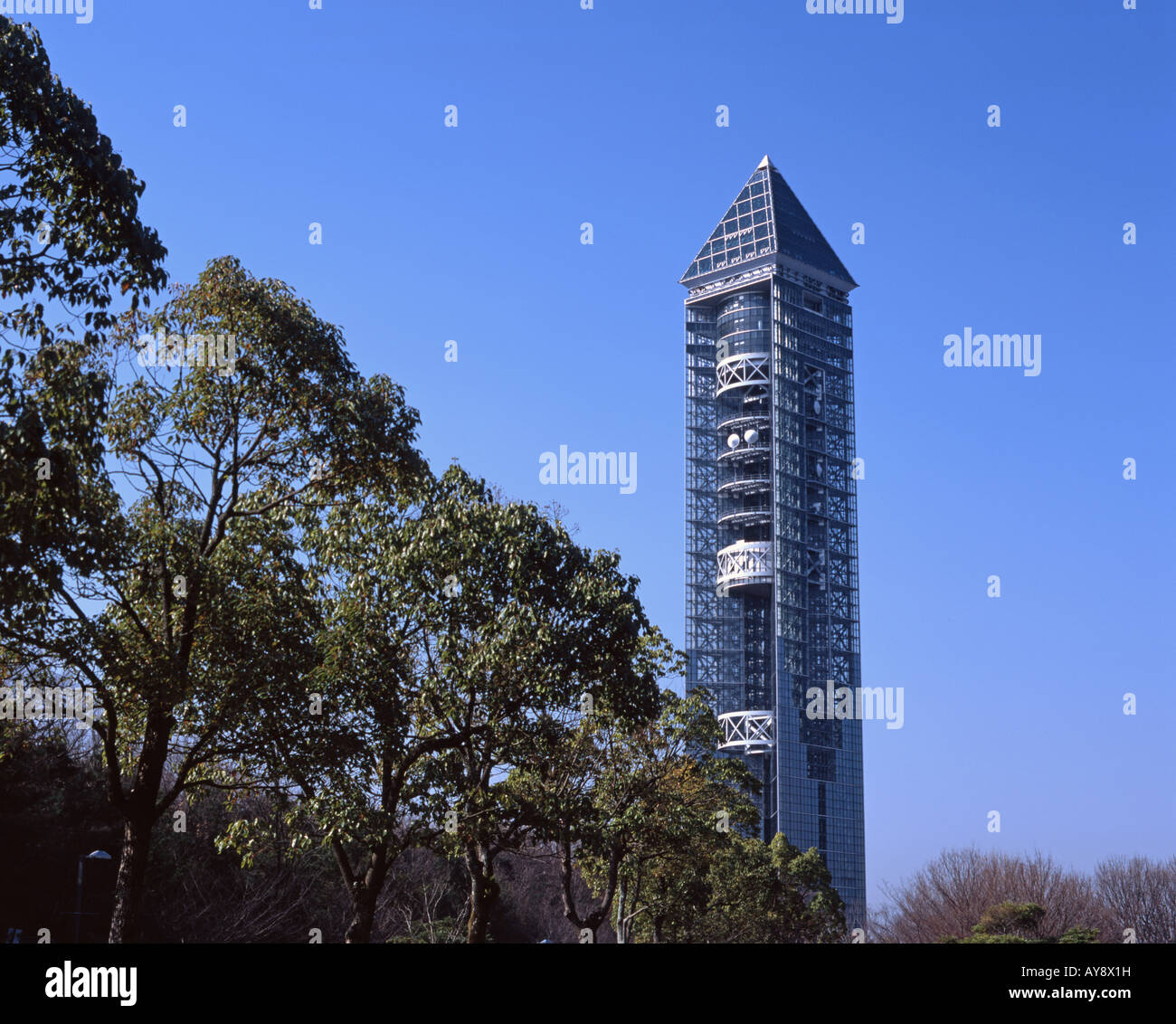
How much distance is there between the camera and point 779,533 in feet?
421

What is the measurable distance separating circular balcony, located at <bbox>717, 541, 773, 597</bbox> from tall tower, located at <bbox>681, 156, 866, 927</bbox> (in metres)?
0.18

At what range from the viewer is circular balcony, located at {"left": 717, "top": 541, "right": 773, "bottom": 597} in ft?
422

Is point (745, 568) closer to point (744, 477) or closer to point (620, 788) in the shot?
point (744, 477)

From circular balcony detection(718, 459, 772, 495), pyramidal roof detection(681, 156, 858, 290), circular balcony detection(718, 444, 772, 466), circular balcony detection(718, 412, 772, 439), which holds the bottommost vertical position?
circular balcony detection(718, 459, 772, 495)

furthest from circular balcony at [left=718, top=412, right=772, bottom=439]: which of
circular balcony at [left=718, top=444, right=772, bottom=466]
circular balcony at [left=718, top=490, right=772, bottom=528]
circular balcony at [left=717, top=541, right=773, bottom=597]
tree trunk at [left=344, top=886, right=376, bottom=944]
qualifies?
tree trunk at [left=344, top=886, right=376, bottom=944]

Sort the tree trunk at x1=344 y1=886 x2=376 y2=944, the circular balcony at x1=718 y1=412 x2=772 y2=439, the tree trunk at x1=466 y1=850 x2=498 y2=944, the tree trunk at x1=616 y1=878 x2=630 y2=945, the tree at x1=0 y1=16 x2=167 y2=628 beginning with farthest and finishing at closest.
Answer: the circular balcony at x1=718 y1=412 x2=772 y2=439 → the tree trunk at x1=616 y1=878 x2=630 y2=945 → the tree trunk at x1=466 y1=850 x2=498 y2=944 → the tree trunk at x1=344 y1=886 x2=376 y2=944 → the tree at x1=0 y1=16 x2=167 y2=628

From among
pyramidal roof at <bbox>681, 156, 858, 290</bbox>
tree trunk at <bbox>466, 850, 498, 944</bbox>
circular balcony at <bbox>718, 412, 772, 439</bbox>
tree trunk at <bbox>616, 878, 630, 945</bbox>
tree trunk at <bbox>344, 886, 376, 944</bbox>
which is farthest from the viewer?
pyramidal roof at <bbox>681, 156, 858, 290</bbox>

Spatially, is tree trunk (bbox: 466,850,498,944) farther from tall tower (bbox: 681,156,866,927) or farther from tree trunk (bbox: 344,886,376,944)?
tall tower (bbox: 681,156,866,927)

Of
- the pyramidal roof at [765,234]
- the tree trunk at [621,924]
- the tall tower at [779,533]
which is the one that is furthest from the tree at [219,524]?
the pyramidal roof at [765,234]

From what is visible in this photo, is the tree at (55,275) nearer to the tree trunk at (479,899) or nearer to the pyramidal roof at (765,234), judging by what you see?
the tree trunk at (479,899)
